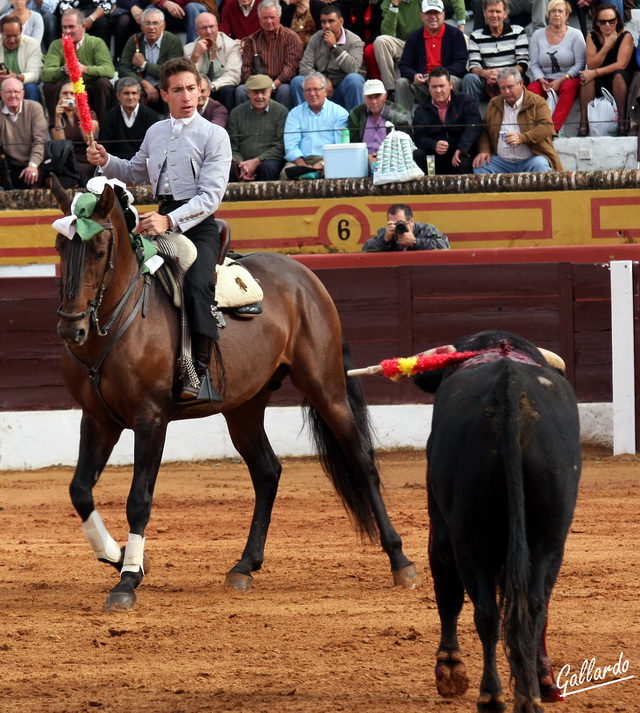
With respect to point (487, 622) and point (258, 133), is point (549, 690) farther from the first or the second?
point (258, 133)

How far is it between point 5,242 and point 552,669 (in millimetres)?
8253

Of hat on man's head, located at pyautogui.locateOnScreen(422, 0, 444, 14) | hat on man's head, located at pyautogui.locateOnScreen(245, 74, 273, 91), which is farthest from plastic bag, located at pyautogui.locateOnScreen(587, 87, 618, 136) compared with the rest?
hat on man's head, located at pyautogui.locateOnScreen(245, 74, 273, 91)

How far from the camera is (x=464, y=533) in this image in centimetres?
327

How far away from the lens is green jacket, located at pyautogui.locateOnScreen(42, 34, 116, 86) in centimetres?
1148

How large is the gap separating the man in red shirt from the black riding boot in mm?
6061

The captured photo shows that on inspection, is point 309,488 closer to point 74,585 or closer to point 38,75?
point 74,585

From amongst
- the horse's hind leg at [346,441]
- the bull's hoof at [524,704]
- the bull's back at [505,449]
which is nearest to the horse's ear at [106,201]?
the horse's hind leg at [346,441]

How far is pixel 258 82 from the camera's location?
424 inches

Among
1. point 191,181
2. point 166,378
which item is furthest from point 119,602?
point 191,181

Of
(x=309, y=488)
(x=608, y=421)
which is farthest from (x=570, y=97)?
(x=309, y=488)

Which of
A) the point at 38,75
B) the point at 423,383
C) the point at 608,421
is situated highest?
the point at 38,75

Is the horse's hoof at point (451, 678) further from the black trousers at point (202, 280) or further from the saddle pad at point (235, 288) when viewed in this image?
the saddle pad at point (235, 288)

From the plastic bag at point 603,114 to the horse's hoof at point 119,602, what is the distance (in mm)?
7195

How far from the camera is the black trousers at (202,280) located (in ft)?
18.3
